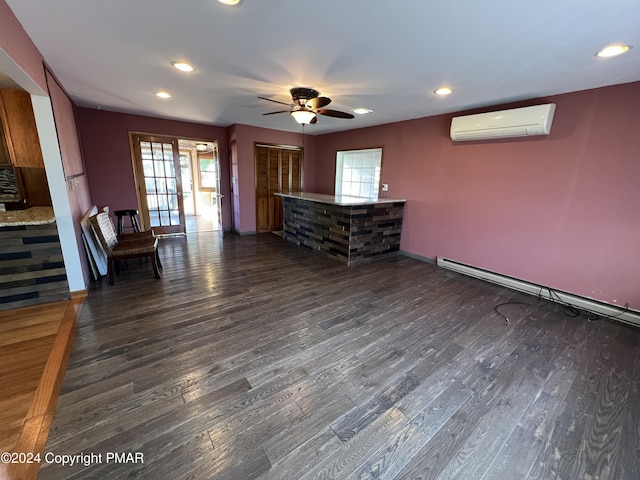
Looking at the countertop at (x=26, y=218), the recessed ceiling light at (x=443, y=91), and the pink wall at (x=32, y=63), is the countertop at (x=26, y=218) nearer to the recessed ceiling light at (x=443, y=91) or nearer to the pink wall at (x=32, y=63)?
the pink wall at (x=32, y=63)

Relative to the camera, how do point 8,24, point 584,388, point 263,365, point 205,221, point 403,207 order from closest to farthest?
point 8,24 → point 584,388 → point 263,365 → point 403,207 → point 205,221

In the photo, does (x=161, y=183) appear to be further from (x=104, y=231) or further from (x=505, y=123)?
(x=505, y=123)

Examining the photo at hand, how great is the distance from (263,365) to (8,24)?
9.27ft

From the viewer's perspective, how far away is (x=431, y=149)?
165 inches

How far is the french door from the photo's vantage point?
5.17 m

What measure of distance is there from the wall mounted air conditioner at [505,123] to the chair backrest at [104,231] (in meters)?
4.79

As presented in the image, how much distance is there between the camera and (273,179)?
6.20 m

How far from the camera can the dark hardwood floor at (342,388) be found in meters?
1.33

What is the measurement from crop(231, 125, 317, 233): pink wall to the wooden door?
14cm

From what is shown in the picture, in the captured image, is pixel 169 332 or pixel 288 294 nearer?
pixel 169 332

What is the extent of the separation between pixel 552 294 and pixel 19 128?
6.74 meters

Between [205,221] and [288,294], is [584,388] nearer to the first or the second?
[288,294]

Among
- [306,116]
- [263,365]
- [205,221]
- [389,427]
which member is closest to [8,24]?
[306,116]

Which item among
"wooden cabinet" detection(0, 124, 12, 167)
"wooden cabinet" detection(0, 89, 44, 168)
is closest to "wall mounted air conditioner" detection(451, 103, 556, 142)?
"wooden cabinet" detection(0, 89, 44, 168)
